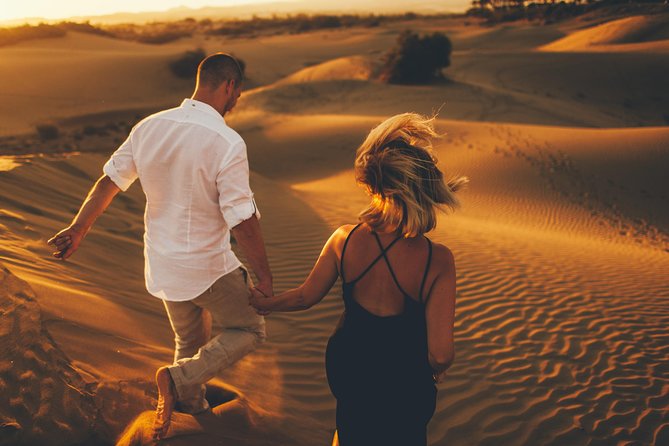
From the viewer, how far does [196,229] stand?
2463 millimetres

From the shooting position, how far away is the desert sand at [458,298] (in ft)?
9.45

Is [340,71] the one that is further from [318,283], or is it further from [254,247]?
[318,283]

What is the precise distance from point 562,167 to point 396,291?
1192 cm

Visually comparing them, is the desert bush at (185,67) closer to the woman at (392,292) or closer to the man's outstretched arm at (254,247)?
the man's outstretched arm at (254,247)

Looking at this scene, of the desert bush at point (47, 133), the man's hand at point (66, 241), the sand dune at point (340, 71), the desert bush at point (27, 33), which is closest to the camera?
the man's hand at point (66, 241)

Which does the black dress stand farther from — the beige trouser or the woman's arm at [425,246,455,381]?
the beige trouser

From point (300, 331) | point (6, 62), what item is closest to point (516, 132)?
point (300, 331)

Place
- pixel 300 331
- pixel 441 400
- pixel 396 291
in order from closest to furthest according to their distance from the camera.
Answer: pixel 396 291, pixel 441 400, pixel 300 331

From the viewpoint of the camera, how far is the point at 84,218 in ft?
8.52

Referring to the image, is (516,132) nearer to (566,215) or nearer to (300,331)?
(566,215)

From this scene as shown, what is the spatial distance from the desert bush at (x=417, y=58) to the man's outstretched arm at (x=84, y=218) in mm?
24917

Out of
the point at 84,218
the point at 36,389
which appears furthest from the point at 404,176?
the point at 36,389

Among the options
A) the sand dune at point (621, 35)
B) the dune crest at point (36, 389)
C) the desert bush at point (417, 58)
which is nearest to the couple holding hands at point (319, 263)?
the dune crest at point (36, 389)

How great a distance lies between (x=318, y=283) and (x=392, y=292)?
364mm
